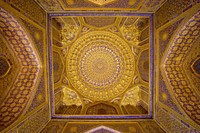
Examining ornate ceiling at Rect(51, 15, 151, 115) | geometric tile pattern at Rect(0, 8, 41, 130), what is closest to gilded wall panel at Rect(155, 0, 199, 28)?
ornate ceiling at Rect(51, 15, 151, 115)

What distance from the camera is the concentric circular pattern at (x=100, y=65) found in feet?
16.9

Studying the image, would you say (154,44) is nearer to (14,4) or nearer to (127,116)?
(127,116)

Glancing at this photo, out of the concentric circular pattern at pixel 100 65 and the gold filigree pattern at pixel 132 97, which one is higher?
the concentric circular pattern at pixel 100 65

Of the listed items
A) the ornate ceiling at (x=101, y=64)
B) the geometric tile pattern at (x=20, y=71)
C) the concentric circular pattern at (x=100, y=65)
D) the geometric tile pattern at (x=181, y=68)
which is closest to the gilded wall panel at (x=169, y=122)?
the geometric tile pattern at (x=181, y=68)

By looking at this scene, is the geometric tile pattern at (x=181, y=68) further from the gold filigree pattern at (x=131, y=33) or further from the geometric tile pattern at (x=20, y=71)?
the geometric tile pattern at (x=20, y=71)

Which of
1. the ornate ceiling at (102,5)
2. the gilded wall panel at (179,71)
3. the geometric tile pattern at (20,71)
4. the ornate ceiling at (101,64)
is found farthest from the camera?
the ornate ceiling at (101,64)

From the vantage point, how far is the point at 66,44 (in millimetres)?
4926

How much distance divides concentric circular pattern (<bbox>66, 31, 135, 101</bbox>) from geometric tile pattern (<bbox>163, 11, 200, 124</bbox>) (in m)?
1.79

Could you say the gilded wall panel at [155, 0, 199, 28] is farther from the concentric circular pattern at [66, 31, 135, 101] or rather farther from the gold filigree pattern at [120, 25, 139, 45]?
the concentric circular pattern at [66, 31, 135, 101]

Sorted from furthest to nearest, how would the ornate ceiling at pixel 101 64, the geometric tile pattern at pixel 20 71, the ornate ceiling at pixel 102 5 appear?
the ornate ceiling at pixel 101 64 → the ornate ceiling at pixel 102 5 → the geometric tile pattern at pixel 20 71

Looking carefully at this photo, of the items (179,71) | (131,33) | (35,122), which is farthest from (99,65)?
(35,122)

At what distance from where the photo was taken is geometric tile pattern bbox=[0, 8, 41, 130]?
2.70 m

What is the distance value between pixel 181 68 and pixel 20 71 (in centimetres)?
442

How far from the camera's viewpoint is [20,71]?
330 centimetres
